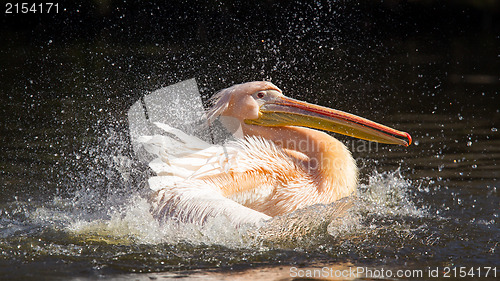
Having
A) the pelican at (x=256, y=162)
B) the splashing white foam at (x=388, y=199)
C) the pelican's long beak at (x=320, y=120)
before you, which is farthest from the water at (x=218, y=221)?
the pelican's long beak at (x=320, y=120)

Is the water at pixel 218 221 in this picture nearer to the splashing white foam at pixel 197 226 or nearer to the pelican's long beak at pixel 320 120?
the splashing white foam at pixel 197 226

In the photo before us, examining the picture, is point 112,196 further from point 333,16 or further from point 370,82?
point 333,16

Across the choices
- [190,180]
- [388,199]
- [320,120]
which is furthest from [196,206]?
[388,199]

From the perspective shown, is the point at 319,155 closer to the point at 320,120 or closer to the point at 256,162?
the point at 320,120

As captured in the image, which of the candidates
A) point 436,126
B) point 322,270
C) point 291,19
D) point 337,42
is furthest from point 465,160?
point 291,19

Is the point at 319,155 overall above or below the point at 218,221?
above

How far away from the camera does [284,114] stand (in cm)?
437

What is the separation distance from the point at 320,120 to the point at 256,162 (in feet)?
2.15

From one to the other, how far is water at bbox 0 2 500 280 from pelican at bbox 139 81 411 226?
0.53ft

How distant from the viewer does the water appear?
3.53 m

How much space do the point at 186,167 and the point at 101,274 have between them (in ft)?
3.33

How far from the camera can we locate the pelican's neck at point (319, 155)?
13.6ft

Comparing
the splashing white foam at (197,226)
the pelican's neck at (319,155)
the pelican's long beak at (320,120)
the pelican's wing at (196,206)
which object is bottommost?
the splashing white foam at (197,226)

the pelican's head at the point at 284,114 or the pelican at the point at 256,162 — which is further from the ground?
the pelican's head at the point at 284,114
